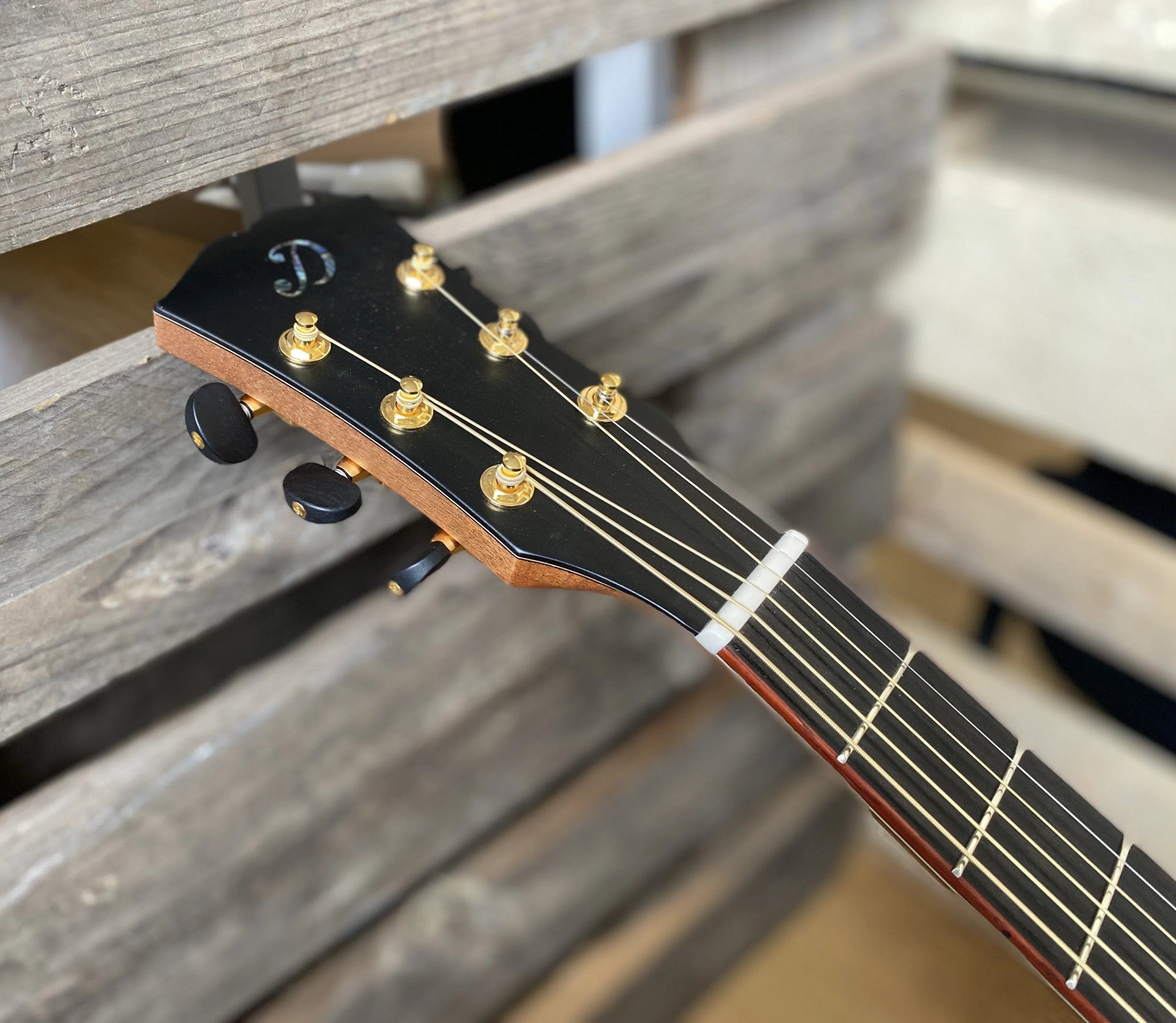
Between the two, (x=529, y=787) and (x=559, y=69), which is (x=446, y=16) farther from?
(x=529, y=787)

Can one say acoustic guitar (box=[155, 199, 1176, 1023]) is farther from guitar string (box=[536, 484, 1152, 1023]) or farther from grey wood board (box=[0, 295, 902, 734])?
grey wood board (box=[0, 295, 902, 734])

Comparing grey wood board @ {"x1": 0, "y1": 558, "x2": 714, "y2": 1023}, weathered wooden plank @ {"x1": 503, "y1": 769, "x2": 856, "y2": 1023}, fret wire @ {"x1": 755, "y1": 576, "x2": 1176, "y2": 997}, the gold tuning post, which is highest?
the gold tuning post

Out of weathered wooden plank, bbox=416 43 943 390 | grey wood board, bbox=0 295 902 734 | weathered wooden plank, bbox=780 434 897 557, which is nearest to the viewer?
grey wood board, bbox=0 295 902 734

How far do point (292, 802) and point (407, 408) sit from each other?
1.34ft

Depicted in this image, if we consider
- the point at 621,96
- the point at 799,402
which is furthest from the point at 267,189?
the point at 799,402

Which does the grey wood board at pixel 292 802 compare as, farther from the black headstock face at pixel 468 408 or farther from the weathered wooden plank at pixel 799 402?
the black headstock face at pixel 468 408

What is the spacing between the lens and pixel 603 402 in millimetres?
510

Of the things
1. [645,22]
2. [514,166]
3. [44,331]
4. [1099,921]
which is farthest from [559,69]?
[1099,921]

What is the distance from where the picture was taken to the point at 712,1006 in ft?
4.05

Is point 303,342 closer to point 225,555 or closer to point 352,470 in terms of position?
point 352,470

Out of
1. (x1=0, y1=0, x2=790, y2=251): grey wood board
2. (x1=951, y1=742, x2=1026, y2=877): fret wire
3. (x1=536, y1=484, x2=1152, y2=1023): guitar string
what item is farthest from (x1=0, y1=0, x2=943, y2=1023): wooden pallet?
(x1=951, y1=742, x2=1026, y2=877): fret wire

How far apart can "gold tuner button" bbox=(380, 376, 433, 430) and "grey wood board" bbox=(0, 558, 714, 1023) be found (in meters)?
0.32

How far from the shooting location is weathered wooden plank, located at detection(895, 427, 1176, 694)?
1.02 m

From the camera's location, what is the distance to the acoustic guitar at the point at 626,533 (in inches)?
18.3
